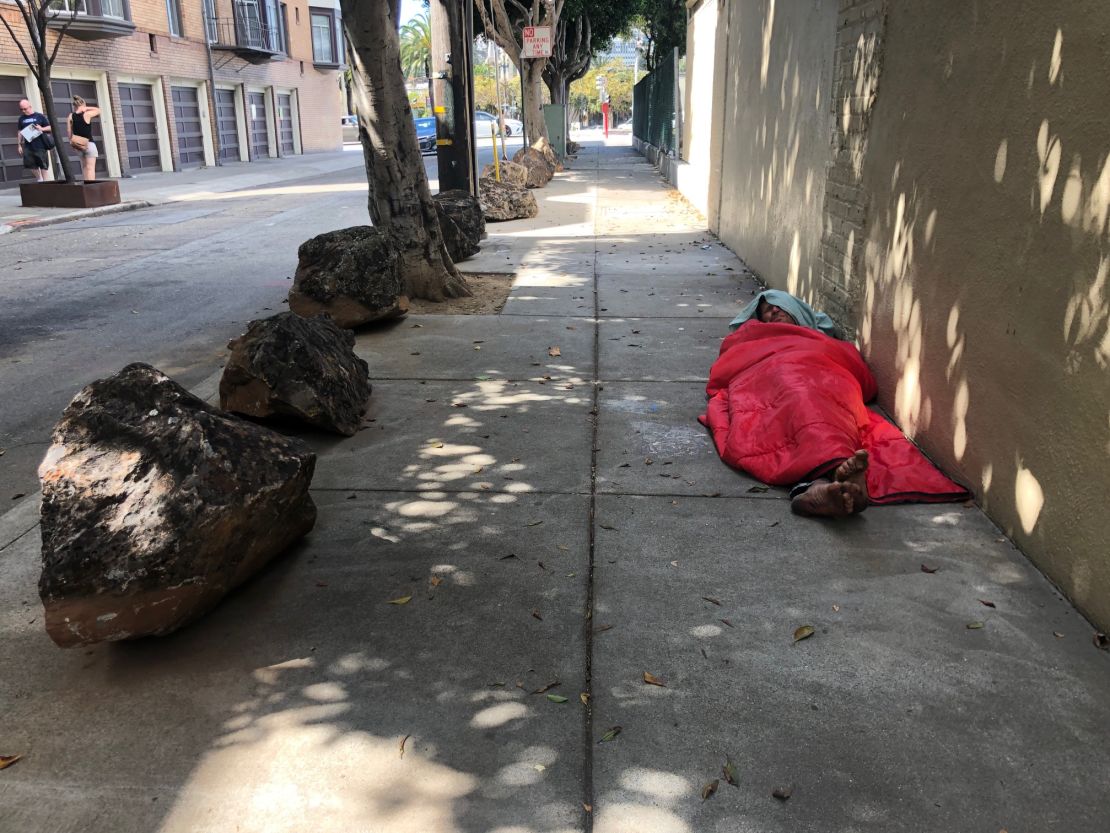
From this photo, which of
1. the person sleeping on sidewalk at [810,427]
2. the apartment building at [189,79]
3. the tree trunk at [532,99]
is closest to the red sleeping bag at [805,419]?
the person sleeping on sidewalk at [810,427]

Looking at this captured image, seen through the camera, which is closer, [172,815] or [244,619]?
[172,815]

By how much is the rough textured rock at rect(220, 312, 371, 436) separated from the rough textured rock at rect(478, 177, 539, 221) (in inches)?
364

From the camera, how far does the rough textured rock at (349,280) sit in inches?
268

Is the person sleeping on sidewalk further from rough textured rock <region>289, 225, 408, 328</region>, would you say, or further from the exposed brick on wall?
rough textured rock <region>289, 225, 408, 328</region>

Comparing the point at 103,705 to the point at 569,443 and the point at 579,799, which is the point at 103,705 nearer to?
the point at 579,799

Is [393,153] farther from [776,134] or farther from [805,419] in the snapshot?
[805,419]

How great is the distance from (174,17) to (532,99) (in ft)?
47.8

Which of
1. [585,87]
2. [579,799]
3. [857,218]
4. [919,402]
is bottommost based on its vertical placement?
[579,799]

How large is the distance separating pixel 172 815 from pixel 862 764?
6.07 ft

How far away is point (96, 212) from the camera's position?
16.1 meters

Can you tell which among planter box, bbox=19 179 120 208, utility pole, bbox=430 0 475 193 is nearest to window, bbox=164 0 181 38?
planter box, bbox=19 179 120 208

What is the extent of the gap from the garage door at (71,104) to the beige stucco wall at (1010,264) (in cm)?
2421

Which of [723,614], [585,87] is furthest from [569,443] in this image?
[585,87]

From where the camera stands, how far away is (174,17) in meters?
28.6
